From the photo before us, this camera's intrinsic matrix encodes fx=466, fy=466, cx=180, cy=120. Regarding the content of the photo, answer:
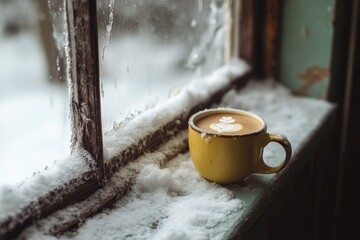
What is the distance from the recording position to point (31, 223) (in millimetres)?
658

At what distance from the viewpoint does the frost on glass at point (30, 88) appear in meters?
0.81

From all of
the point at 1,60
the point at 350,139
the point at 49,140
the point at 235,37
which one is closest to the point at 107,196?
the point at 235,37

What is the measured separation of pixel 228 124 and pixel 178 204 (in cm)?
18

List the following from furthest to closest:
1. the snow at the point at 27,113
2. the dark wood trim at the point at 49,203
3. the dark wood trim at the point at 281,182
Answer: the snow at the point at 27,113 < the dark wood trim at the point at 281,182 < the dark wood trim at the point at 49,203

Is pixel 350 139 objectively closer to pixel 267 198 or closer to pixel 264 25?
pixel 264 25

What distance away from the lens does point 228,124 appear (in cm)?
86

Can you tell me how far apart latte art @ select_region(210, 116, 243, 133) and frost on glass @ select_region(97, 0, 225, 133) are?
0.58ft

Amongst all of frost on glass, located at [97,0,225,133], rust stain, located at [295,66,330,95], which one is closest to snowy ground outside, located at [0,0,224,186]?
frost on glass, located at [97,0,225,133]

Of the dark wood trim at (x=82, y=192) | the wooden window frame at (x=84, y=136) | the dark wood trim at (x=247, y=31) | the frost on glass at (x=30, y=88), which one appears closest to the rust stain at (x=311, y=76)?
the dark wood trim at (x=247, y=31)

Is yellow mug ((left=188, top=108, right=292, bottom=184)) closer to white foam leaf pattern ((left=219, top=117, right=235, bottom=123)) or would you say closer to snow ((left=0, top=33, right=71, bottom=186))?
white foam leaf pattern ((left=219, top=117, right=235, bottom=123))

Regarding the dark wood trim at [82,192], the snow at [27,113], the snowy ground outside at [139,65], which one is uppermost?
the snowy ground outside at [139,65]

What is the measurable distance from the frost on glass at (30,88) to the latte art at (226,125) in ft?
0.86

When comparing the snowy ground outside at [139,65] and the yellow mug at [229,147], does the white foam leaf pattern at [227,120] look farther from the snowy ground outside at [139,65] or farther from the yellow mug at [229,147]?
the snowy ground outside at [139,65]

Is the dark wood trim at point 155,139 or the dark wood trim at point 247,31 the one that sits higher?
the dark wood trim at point 247,31
